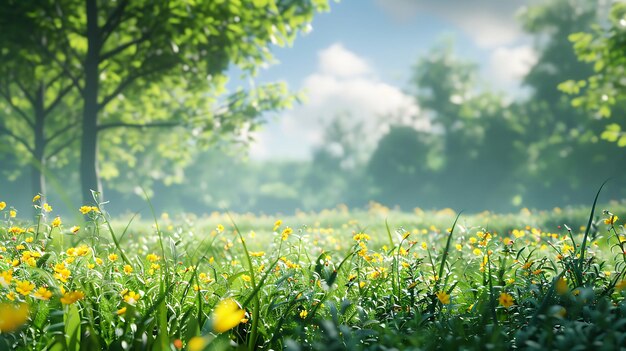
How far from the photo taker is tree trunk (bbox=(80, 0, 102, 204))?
8.71 m

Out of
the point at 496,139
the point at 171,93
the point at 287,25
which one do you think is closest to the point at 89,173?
the point at 171,93

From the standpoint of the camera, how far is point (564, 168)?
2827 centimetres

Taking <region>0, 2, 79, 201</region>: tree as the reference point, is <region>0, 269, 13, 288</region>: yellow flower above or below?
below

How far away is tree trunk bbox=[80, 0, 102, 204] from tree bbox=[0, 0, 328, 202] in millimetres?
18

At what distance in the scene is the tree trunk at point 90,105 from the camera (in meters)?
8.71

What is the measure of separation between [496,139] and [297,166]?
3208cm

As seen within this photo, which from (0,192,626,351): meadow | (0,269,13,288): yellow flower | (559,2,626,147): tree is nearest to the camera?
(0,269,13,288): yellow flower

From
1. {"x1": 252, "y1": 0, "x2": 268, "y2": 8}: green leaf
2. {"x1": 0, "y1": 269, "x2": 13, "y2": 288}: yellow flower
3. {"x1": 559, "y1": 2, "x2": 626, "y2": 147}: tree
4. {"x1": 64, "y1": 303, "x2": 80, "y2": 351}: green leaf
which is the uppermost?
{"x1": 559, "y1": 2, "x2": 626, "y2": 147}: tree

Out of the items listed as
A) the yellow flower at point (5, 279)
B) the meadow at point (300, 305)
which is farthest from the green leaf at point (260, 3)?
the yellow flower at point (5, 279)

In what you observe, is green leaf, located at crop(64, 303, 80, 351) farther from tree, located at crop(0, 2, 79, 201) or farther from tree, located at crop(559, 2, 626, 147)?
tree, located at crop(559, 2, 626, 147)

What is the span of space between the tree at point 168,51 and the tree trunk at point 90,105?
2 cm

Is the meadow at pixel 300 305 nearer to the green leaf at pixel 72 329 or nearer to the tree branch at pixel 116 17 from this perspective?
the green leaf at pixel 72 329

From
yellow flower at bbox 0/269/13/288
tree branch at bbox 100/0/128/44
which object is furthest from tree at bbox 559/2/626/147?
yellow flower at bbox 0/269/13/288

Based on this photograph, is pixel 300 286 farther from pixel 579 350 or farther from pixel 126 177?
pixel 126 177
